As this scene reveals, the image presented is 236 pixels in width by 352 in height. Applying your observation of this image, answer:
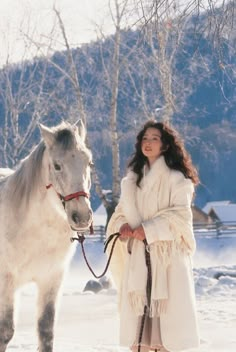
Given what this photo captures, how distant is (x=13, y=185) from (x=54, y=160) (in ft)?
1.96

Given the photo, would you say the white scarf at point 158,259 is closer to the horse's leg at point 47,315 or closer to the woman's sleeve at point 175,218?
the woman's sleeve at point 175,218

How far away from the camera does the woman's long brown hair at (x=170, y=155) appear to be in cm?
414

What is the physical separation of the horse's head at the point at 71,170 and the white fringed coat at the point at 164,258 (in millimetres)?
310

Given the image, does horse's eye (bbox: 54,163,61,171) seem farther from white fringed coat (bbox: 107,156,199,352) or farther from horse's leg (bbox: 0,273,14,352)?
horse's leg (bbox: 0,273,14,352)

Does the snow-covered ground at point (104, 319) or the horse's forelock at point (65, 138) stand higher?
the horse's forelock at point (65, 138)

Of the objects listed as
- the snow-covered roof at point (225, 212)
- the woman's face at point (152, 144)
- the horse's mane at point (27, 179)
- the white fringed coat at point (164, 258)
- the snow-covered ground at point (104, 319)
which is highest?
the woman's face at point (152, 144)

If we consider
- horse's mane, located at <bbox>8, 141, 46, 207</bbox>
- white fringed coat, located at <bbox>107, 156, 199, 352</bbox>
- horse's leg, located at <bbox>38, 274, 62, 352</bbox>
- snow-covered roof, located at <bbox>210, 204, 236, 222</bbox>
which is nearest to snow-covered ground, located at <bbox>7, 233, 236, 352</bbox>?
horse's leg, located at <bbox>38, 274, 62, 352</bbox>

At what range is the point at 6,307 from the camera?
188 inches

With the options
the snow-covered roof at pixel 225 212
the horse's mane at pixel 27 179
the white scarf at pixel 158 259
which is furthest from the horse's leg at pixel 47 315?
the snow-covered roof at pixel 225 212

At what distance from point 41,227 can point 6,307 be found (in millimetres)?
620

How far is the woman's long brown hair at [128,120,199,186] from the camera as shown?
414 cm

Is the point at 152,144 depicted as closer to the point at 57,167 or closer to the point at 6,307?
the point at 57,167

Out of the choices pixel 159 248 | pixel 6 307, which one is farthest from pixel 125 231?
pixel 6 307

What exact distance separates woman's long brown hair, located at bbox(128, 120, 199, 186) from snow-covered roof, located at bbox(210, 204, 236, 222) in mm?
40004
